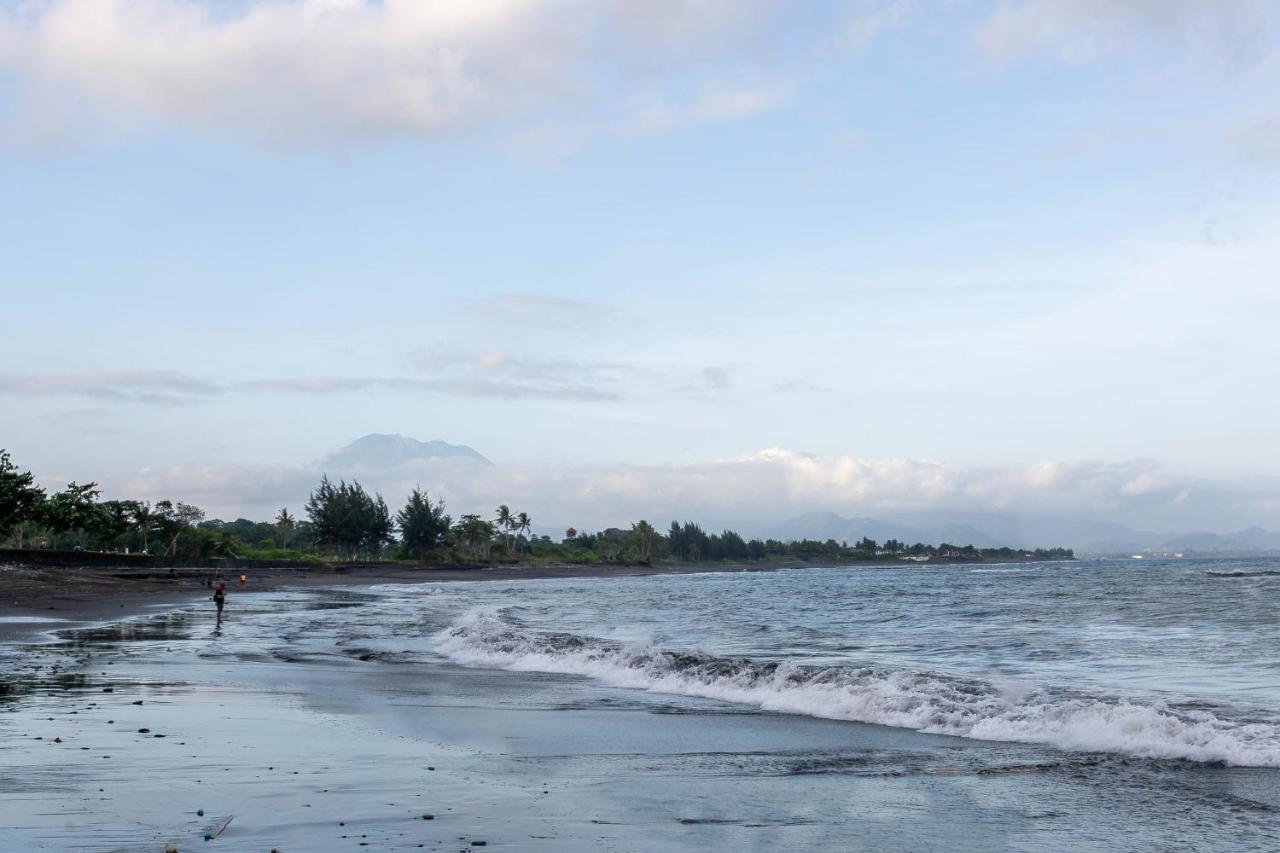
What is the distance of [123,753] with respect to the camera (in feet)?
33.7

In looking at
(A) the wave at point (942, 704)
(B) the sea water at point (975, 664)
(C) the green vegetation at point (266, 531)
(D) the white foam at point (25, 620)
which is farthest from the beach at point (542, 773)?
(C) the green vegetation at point (266, 531)

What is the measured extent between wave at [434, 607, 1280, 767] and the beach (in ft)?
0.44

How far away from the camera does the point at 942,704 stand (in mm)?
15320

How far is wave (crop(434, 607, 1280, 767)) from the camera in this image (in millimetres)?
12234

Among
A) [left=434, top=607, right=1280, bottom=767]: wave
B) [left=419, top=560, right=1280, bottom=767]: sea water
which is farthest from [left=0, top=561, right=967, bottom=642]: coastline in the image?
[left=434, top=607, right=1280, bottom=767]: wave

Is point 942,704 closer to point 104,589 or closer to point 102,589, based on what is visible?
point 102,589

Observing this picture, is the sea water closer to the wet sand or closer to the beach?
the beach

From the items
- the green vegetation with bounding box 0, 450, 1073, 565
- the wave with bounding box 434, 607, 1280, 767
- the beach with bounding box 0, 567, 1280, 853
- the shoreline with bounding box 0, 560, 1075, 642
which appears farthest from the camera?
the green vegetation with bounding box 0, 450, 1073, 565

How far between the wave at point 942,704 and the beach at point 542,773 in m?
0.13

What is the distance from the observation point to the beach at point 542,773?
7.80m

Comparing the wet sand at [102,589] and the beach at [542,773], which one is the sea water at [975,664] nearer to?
the beach at [542,773]

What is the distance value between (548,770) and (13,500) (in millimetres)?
79800

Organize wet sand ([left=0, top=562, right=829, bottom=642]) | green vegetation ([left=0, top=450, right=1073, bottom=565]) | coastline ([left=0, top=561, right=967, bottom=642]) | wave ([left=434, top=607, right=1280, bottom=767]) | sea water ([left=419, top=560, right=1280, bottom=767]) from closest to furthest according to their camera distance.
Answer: wave ([left=434, top=607, right=1280, bottom=767]) → sea water ([left=419, top=560, right=1280, bottom=767]) → coastline ([left=0, top=561, right=967, bottom=642]) → wet sand ([left=0, top=562, right=829, bottom=642]) → green vegetation ([left=0, top=450, right=1073, bottom=565])

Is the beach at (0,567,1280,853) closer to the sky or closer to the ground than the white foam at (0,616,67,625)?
closer to the sky
